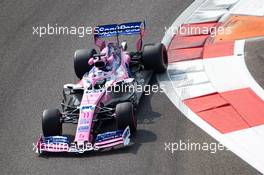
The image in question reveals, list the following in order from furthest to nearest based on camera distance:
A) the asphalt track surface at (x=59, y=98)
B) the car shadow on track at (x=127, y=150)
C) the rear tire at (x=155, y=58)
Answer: the rear tire at (x=155, y=58) < the car shadow on track at (x=127, y=150) < the asphalt track surface at (x=59, y=98)

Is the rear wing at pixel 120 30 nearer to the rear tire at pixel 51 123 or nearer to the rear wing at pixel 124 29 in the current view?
the rear wing at pixel 124 29

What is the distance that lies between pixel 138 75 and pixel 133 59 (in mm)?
427

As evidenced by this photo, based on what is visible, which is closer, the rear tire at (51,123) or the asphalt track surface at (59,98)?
the asphalt track surface at (59,98)

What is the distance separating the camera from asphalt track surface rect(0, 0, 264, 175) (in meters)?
11.3

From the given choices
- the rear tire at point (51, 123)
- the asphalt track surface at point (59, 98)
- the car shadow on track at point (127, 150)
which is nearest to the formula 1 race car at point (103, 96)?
the rear tire at point (51, 123)

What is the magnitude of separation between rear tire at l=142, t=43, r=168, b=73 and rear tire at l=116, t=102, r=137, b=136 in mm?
2267

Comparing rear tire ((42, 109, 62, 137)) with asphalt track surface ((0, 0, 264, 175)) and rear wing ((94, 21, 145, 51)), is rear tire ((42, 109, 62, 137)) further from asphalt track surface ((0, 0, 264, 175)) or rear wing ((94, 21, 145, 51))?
rear wing ((94, 21, 145, 51))

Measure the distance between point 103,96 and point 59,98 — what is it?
65.7 inches

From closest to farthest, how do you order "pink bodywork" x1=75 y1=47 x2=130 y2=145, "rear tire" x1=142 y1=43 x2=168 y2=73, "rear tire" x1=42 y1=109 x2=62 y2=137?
"pink bodywork" x1=75 y1=47 x2=130 y2=145 → "rear tire" x1=42 y1=109 x2=62 y2=137 → "rear tire" x1=142 y1=43 x2=168 y2=73

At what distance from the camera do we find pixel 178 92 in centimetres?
1350

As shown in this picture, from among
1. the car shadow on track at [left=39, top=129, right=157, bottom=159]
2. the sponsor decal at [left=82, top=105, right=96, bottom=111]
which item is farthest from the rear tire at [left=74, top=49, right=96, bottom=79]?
the car shadow on track at [left=39, top=129, right=157, bottom=159]

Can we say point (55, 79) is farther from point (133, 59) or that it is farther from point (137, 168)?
point (137, 168)

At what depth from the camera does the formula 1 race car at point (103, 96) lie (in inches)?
466

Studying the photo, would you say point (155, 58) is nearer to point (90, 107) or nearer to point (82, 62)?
point (82, 62)
